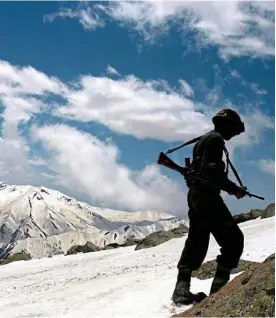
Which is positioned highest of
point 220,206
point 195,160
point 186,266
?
point 195,160

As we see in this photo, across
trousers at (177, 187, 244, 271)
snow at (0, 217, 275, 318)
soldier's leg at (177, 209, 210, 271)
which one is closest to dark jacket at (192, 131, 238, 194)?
trousers at (177, 187, 244, 271)

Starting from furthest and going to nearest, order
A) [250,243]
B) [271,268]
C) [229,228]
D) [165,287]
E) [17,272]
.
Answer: [17,272]
[250,243]
[165,287]
[229,228]
[271,268]

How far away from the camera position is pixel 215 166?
26.9ft

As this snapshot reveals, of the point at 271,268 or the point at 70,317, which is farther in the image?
the point at 70,317

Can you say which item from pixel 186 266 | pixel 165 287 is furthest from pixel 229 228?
pixel 165 287

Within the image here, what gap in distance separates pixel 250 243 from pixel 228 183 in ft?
25.5

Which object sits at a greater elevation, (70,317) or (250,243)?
(250,243)

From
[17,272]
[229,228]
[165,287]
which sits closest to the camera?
[229,228]

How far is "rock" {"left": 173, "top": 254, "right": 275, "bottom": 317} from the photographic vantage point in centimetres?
635

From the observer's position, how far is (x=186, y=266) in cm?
868

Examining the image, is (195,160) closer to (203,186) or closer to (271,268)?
(203,186)

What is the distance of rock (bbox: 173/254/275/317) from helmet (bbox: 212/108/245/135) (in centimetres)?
230

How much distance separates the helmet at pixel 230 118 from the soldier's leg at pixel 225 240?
1297 millimetres

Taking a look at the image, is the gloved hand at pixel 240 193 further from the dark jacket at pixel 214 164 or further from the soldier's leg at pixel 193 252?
the soldier's leg at pixel 193 252
